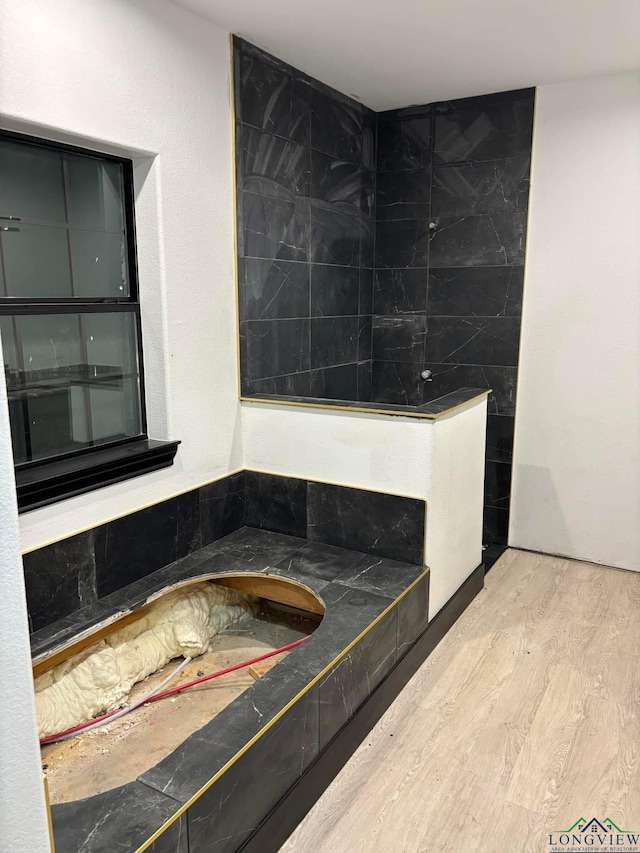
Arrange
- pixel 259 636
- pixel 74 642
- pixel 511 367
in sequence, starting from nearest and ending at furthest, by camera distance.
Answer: pixel 74 642 → pixel 259 636 → pixel 511 367

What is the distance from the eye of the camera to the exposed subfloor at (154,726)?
2027mm

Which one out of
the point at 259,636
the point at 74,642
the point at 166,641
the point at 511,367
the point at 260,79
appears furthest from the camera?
the point at 511,367

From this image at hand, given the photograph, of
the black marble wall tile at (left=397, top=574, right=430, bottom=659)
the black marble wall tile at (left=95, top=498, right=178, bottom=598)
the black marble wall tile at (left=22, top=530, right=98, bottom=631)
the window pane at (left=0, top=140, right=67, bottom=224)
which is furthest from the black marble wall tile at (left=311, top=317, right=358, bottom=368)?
the black marble wall tile at (left=22, top=530, right=98, bottom=631)

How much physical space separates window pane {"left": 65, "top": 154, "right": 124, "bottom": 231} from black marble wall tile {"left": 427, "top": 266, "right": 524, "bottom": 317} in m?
2.09

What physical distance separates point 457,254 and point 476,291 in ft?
0.83

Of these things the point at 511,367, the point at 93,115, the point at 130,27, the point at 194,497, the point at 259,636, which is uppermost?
the point at 130,27

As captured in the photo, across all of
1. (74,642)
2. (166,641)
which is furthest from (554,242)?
(74,642)

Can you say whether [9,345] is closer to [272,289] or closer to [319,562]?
[272,289]

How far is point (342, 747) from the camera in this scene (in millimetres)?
2189

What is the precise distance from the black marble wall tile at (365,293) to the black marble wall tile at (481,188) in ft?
1.77

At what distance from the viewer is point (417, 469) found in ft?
8.99

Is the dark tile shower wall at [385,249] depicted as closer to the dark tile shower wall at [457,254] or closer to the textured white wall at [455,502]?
the dark tile shower wall at [457,254]

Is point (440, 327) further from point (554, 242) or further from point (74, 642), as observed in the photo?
point (74, 642)

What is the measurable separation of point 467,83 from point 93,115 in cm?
215
